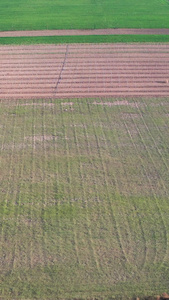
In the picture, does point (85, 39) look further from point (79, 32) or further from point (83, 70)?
point (83, 70)

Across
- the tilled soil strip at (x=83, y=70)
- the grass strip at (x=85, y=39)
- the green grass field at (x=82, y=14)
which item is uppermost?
the green grass field at (x=82, y=14)

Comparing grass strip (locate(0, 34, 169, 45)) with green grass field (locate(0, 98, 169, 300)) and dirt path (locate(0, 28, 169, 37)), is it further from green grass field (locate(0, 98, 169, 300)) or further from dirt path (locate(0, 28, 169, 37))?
green grass field (locate(0, 98, 169, 300))

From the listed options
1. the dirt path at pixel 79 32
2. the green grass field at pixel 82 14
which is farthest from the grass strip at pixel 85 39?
the green grass field at pixel 82 14

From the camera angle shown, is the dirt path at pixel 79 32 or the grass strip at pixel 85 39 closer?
the grass strip at pixel 85 39

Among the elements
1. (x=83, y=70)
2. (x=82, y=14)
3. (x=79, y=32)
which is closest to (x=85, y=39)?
(x=79, y=32)

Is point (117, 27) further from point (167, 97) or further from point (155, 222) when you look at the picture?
point (155, 222)

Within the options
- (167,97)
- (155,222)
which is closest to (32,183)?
(155,222)

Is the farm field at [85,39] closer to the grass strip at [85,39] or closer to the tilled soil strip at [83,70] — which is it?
the grass strip at [85,39]

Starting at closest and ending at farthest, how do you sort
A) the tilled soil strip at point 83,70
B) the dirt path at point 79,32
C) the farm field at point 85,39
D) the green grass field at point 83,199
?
the green grass field at point 83,199, the tilled soil strip at point 83,70, the farm field at point 85,39, the dirt path at point 79,32
